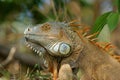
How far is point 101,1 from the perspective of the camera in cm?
1388

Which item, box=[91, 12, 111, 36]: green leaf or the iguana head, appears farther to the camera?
box=[91, 12, 111, 36]: green leaf

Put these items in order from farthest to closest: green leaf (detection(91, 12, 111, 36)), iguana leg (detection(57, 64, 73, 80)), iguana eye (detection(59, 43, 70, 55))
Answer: green leaf (detection(91, 12, 111, 36))
iguana eye (detection(59, 43, 70, 55))
iguana leg (detection(57, 64, 73, 80))

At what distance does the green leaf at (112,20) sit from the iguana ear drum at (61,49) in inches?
50.1

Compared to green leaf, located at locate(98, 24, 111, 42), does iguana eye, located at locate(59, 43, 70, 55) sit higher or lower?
lower

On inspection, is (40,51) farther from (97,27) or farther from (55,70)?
(97,27)

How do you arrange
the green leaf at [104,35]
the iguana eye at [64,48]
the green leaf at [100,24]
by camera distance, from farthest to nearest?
the green leaf at [100,24]
the green leaf at [104,35]
the iguana eye at [64,48]

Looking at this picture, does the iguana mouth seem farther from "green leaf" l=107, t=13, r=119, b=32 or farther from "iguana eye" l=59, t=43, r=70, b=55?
"green leaf" l=107, t=13, r=119, b=32

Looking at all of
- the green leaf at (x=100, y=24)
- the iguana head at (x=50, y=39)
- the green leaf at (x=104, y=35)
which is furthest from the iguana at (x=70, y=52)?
the green leaf at (x=100, y=24)

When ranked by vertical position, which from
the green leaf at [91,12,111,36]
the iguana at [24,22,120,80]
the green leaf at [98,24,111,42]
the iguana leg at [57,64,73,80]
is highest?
the green leaf at [91,12,111,36]

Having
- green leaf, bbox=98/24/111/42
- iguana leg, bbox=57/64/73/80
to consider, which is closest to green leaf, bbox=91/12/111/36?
green leaf, bbox=98/24/111/42

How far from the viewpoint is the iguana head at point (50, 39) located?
5434mm

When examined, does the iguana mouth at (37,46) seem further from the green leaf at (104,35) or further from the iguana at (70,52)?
the green leaf at (104,35)

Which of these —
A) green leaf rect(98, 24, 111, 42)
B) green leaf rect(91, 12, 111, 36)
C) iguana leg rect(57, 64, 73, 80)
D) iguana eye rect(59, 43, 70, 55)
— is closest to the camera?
iguana leg rect(57, 64, 73, 80)

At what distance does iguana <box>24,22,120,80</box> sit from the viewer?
5.42 meters
